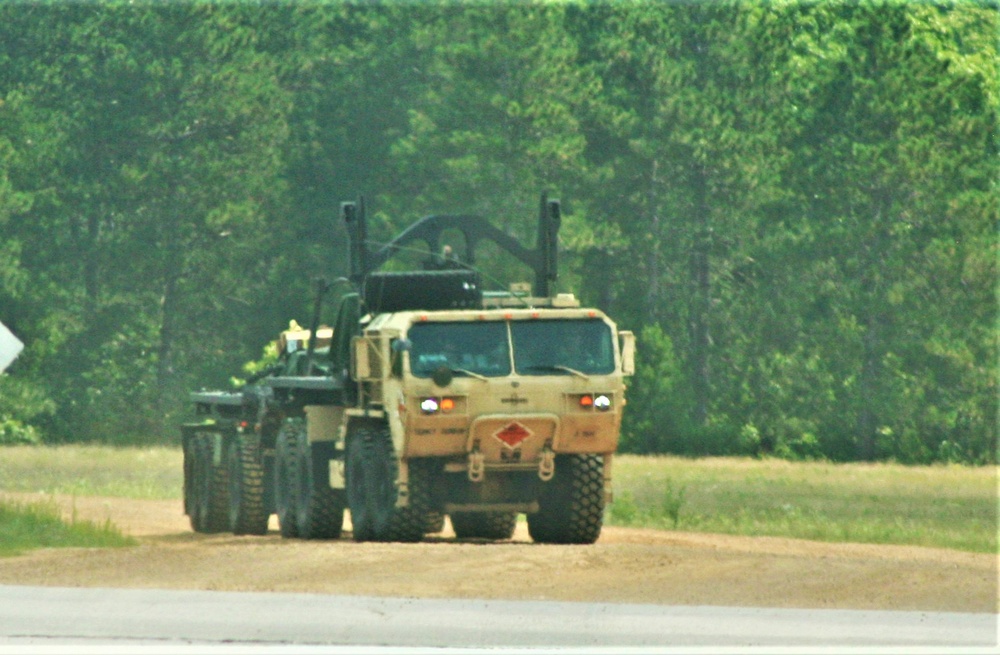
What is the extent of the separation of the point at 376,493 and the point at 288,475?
2.67m

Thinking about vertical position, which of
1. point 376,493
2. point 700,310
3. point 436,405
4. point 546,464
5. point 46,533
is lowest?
point 700,310

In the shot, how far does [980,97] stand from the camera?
5466cm

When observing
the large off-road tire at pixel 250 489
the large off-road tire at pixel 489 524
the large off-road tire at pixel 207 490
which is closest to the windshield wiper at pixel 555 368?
the large off-road tire at pixel 489 524

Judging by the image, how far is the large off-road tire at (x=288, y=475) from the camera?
25.6m

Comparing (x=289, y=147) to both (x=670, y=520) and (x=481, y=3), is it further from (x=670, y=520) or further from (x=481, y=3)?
(x=670, y=520)

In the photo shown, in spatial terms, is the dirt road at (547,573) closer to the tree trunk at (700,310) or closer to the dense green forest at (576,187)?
the dense green forest at (576,187)

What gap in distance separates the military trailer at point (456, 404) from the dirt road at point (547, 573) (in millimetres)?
1469

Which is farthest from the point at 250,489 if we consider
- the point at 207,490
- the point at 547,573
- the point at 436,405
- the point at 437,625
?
the point at 437,625

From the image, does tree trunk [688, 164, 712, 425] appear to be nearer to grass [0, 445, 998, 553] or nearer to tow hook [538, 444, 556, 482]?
grass [0, 445, 998, 553]

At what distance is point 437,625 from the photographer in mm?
14641

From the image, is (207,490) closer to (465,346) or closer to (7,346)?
(465,346)

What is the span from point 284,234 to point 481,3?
849 cm

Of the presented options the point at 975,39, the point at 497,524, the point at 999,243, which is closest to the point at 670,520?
the point at 497,524

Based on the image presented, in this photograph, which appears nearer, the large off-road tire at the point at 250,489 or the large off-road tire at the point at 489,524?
the large off-road tire at the point at 489,524
